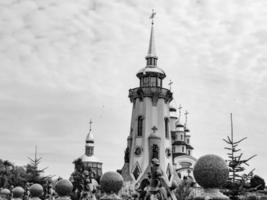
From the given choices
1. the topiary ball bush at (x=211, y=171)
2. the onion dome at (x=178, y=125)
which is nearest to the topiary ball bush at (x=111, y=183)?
the topiary ball bush at (x=211, y=171)

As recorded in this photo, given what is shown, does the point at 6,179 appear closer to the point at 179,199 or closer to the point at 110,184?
the point at 179,199

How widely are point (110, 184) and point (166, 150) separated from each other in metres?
56.0

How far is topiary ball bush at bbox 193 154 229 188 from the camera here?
1523 cm

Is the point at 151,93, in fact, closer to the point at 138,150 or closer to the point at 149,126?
the point at 149,126

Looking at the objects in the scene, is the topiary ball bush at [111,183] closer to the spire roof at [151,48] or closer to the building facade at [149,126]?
the building facade at [149,126]

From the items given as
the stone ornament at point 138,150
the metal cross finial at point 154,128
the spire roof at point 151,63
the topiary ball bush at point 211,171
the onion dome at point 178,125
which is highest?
the spire roof at point 151,63

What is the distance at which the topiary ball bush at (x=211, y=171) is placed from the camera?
1523cm

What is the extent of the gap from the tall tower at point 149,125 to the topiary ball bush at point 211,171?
57718mm

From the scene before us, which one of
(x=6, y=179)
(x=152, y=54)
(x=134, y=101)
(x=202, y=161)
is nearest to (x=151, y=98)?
(x=134, y=101)

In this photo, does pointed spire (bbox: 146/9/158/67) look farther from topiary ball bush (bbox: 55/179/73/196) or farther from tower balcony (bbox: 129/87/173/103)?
topiary ball bush (bbox: 55/179/73/196)

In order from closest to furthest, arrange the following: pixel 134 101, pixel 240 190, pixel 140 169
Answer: pixel 240 190 < pixel 140 169 < pixel 134 101

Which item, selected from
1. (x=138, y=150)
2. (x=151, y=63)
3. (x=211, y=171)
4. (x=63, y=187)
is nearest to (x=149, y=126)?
(x=138, y=150)

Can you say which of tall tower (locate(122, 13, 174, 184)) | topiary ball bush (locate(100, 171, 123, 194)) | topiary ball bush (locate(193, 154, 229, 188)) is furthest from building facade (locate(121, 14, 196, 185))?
topiary ball bush (locate(193, 154, 229, 188))

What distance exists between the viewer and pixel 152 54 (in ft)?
264
